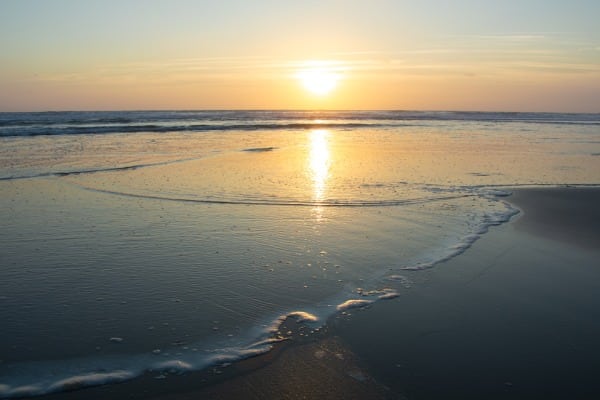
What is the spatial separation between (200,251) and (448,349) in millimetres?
3935

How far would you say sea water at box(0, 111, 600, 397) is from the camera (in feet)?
14.8

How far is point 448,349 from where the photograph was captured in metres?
4.52

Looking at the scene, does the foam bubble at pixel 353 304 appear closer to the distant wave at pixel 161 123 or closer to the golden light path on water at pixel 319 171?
the golden light path on water at pixel 319 171

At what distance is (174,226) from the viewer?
865 centimetres

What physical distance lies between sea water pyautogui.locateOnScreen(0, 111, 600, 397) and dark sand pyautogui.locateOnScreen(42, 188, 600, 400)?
246 millimetres

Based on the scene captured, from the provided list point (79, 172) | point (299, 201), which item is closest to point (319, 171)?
point (299, 201)

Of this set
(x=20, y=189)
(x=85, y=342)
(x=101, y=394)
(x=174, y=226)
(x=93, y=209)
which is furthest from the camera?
(x=20, y=189)

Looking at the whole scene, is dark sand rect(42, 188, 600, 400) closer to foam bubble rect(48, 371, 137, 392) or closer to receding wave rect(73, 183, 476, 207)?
foam bubble rect(48, 371, 137, 392)

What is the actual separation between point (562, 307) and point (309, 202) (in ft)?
20.1

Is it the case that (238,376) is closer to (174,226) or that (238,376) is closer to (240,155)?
(174,226)

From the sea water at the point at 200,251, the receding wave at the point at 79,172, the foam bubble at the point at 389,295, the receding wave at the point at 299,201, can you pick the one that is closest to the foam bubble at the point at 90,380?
the sea water at the point at 200,251

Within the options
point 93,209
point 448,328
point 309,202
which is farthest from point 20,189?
point 448,328

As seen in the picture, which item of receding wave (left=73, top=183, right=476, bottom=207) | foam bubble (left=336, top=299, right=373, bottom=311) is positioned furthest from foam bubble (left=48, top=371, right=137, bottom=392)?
receding wave (left=73, top=183, right=476, bottom=207)

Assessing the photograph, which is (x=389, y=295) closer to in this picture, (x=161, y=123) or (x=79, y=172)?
(x=79, y=172)
